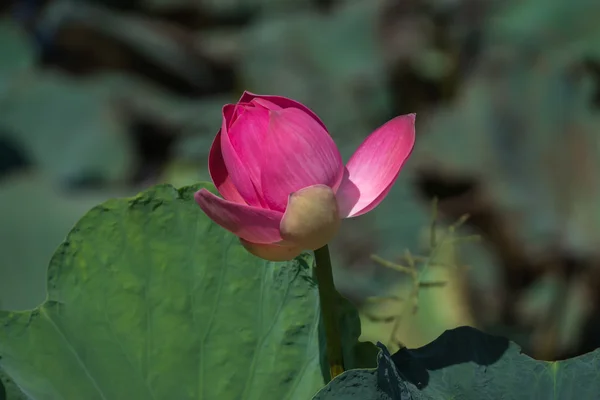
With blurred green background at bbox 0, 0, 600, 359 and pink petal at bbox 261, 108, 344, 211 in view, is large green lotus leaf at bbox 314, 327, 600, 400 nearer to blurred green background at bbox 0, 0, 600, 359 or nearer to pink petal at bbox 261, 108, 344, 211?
pink petal at bbox 261, 108, 344, 211

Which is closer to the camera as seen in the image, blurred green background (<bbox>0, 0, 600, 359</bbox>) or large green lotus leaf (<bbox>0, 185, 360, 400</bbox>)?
large green lotus leaf (<bbox>0, 185, 360, 400</bbox>)

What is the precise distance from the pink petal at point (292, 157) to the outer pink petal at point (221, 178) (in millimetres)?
25

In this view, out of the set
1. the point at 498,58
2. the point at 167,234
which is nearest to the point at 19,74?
the point at 498,58

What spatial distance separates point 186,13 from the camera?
381cm

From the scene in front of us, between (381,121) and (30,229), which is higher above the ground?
(30,229)

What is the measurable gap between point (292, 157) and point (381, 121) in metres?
2.30

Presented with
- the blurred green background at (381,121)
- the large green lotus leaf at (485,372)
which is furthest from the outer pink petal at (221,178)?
the blurred green background at (381,121)

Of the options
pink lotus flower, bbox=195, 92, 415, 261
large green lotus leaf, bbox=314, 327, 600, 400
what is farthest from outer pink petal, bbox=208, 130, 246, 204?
large green lotus leaf, bbox=314, 327, 600, 400

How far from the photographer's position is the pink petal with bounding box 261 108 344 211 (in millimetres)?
390

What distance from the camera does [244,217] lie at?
0.37 metres

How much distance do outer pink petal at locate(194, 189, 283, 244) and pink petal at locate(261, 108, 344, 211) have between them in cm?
2

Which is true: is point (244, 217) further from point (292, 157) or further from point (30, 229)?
point (30, 229)

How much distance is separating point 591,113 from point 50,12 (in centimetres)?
210

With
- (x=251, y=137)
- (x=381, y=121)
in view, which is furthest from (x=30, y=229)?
(x=381, y=121)
